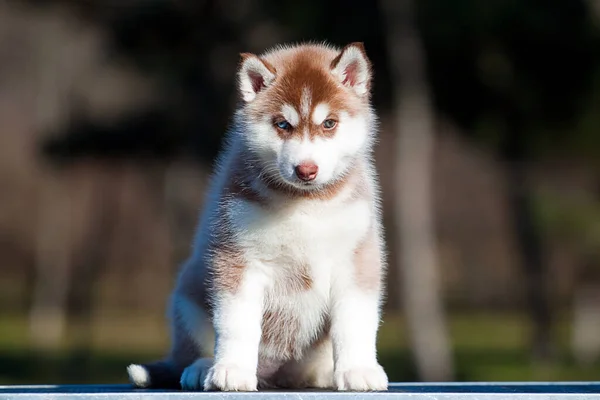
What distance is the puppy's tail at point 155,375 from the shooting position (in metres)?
5.75

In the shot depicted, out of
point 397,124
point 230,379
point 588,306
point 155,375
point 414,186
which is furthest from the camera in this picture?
point 588,306

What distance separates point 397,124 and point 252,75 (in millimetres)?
17110

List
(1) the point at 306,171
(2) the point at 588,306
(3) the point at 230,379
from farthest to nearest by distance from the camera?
1. (2) the point at 588,306
2. (1) the point at 306,171
3. (3) the point at 230,379

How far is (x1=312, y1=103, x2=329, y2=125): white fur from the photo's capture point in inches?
210

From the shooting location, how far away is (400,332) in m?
32.6

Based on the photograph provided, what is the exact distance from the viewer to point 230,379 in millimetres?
5035

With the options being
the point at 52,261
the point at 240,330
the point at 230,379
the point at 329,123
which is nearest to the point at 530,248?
the point at 52,261

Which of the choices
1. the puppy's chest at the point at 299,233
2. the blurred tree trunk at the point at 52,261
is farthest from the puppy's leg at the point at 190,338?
the blurred tree trunk at the point at 52,261

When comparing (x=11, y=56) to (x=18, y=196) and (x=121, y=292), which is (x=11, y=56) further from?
(x=121, y=292)

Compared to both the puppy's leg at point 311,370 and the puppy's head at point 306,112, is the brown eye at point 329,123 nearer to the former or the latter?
the puppy's head at point 306,112

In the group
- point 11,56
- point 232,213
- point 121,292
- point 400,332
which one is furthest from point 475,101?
point 121,292

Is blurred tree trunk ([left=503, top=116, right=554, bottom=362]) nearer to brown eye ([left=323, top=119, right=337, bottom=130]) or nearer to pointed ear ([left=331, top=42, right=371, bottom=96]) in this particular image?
pointed ear ([left=331, top=42, right=371, bottom=96])

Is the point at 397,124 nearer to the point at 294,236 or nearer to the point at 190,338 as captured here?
the point at 190,338

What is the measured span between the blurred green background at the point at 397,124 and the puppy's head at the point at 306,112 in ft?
45.2
